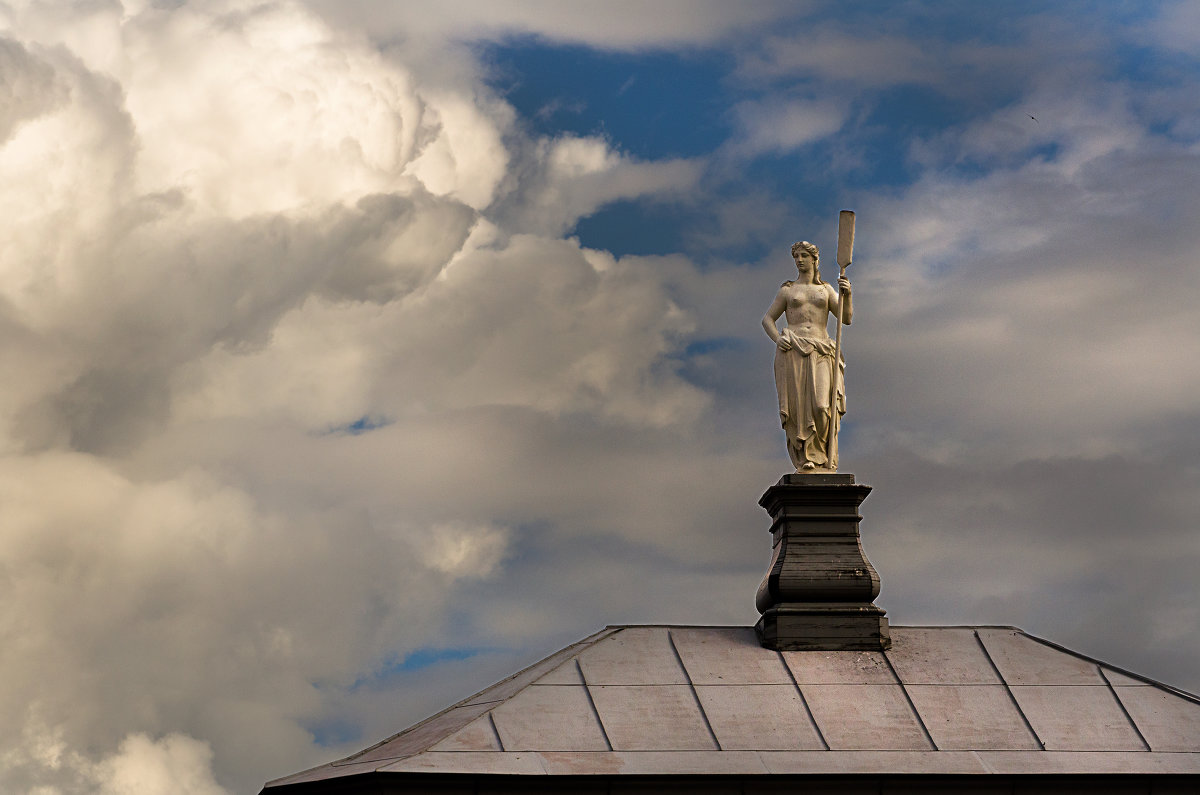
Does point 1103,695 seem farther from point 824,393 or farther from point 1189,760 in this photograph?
point 824,393

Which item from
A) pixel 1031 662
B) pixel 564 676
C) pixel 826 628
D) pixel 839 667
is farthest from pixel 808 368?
pixel 564 676

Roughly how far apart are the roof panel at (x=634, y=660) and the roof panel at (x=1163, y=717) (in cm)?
635

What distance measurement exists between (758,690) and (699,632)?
1881mm

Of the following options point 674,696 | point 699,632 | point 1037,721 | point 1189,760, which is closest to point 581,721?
point 674,696

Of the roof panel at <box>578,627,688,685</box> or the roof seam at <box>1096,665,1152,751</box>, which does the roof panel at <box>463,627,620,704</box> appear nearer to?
the roof panel at <box>578,627,688,685</box>

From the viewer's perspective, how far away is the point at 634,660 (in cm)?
2242

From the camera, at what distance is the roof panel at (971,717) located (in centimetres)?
2094

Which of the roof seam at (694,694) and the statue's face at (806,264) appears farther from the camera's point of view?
the statue's face at (806,264)

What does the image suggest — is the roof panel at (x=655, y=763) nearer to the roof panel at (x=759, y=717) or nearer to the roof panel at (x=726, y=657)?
the roof panel at (x=759, y=717)

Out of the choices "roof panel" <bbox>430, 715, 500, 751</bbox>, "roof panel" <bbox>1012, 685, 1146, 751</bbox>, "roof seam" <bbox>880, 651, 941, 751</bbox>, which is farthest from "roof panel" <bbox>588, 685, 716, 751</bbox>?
"roof panel" <bbox>1012, 685, 1146, 751</bbox>

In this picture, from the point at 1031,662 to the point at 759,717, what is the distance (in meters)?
4.59

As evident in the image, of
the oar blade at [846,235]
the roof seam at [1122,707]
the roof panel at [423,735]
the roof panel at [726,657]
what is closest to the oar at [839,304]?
the oar blade at [846,235]

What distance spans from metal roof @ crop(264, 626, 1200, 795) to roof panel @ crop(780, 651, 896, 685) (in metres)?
0.03

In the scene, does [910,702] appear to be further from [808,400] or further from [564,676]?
[808,400]
